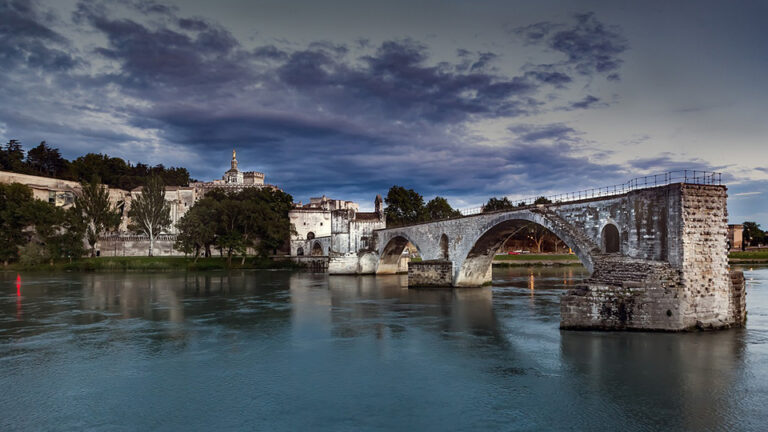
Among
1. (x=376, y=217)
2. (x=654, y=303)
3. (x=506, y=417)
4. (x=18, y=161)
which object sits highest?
(x=18, y=161)

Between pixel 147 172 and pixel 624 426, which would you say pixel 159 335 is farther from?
pixel 147 172

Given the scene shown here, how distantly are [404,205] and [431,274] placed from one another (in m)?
48.2

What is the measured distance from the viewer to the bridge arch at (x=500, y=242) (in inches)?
828

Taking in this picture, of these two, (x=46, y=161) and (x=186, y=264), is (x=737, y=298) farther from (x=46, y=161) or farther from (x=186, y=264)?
(x=46, y=161)

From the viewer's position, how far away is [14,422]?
966 cm

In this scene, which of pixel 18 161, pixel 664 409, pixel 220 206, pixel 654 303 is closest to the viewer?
pixel 664 409

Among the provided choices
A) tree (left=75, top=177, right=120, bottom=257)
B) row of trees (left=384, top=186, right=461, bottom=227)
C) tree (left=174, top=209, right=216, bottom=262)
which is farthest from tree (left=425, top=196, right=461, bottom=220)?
tree (left=75, top=177, right=120, bottom=257)

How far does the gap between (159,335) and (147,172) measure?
97270 mm

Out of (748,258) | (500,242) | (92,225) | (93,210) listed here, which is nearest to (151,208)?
(93,210)

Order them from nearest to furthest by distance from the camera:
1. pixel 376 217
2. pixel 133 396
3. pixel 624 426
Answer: pixel 624 426, pixel 133 396, pixel 376 217

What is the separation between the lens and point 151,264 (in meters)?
56.7

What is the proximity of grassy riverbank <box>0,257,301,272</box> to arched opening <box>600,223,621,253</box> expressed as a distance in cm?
4534

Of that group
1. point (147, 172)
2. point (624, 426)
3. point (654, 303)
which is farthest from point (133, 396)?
point (147, 172)

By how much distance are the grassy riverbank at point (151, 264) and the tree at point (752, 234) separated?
9005cm
